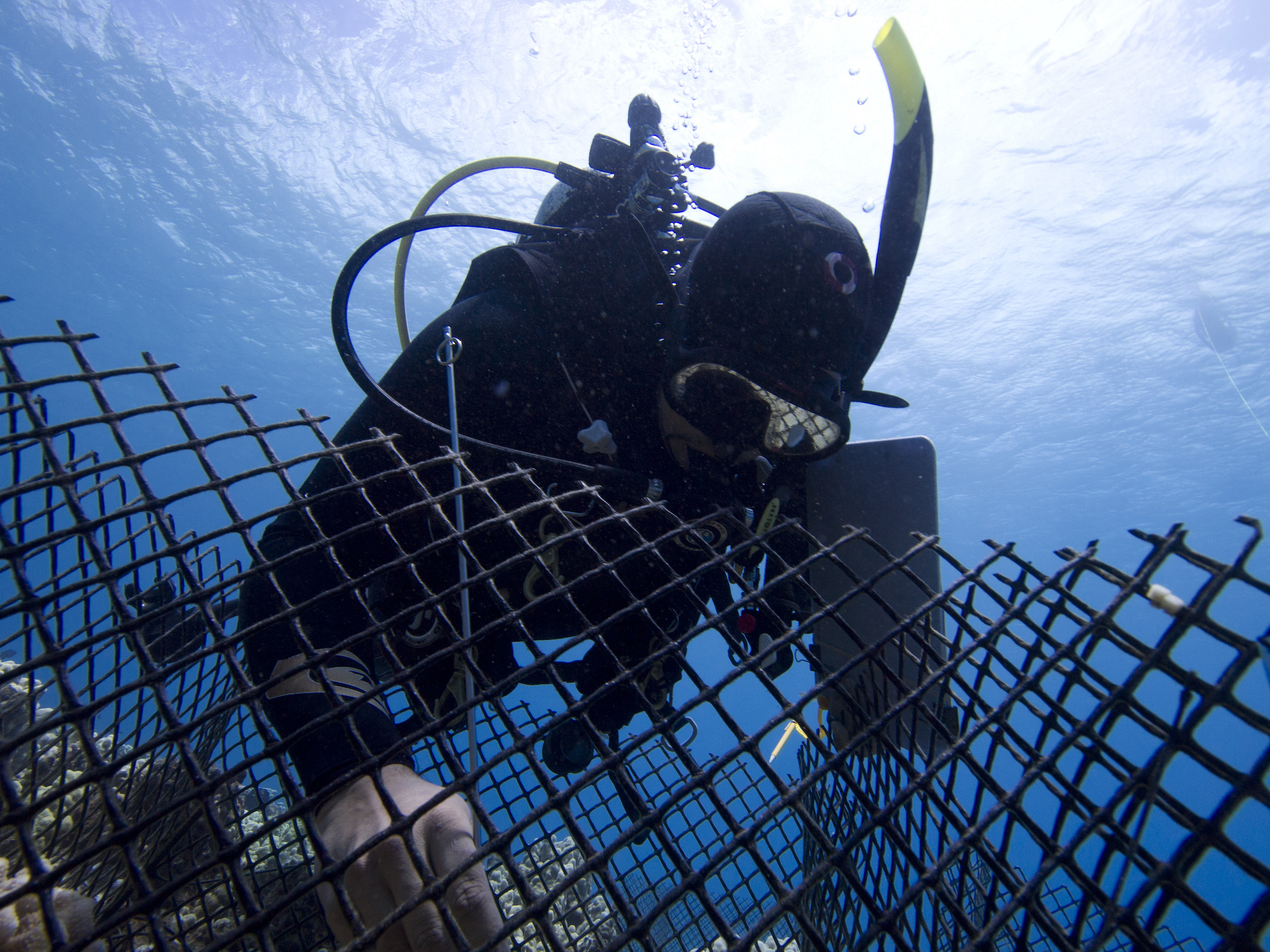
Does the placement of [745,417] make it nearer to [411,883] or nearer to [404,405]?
[404,405]

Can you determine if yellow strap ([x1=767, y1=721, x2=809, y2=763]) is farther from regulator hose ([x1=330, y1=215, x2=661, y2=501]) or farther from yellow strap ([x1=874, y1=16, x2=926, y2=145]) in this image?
yellow strap ([x1=874, y1=16, x2=926, y2=145])

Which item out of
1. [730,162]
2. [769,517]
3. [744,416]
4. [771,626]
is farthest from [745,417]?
[730,162]

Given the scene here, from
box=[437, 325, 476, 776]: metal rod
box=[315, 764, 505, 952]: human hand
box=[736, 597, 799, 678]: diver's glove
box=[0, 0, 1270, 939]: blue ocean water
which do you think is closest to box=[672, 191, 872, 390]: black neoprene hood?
box=[437, 325, 476, 776]: metal rod

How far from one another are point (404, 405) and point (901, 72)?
7.62ft

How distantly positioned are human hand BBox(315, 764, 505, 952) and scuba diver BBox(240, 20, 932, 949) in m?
0.02

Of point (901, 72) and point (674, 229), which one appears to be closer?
point (901, 72)

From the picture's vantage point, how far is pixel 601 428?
89.4 inches

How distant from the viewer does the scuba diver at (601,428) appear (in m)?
1.45

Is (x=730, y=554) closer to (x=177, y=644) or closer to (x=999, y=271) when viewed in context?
(x=177, y=644)

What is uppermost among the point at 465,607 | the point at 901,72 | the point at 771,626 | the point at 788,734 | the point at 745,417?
the point at 901,72

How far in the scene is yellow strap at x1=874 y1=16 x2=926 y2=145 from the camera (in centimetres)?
178

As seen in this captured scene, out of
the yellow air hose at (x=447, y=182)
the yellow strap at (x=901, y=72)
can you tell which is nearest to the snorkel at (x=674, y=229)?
the yellow strap at (x=901, y=72)

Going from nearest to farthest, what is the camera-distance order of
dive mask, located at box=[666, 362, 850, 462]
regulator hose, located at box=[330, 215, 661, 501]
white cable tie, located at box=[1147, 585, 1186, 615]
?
white cable tie, located at box=[1147, 585, 1186, 615] < regulator hose, located at box=[330, 215, 661, 501] < dive mask, located at box=[666, 362, 850, 462]

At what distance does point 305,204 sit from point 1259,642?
26.5 m
